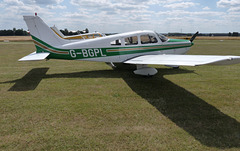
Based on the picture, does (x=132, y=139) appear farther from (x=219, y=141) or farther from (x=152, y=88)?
(x=152, y=88)

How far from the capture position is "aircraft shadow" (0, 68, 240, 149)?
3.42 m

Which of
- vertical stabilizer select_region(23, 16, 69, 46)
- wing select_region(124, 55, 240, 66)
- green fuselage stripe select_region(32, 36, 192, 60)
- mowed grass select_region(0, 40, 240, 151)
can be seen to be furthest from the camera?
green fuselage stripe select_region(32, 36, 192, 60)

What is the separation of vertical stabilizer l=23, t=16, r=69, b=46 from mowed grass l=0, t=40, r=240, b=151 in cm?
220

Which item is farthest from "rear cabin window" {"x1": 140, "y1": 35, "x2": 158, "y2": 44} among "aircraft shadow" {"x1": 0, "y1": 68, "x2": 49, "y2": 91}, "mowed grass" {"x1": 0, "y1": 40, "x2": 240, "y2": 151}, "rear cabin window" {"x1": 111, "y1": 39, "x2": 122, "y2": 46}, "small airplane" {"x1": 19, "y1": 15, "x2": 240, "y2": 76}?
"aircraft shadow" {"x1": 0, "y1": 68, "x2": 49, "y2": 91}

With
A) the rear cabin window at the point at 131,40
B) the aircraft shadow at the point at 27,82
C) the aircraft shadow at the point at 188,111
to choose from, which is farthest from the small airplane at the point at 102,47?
the aircraft shadow at the point at 188,111

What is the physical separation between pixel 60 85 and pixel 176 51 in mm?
6574

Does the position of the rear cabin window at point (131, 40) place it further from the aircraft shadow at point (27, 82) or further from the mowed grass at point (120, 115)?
the aircraft shadow at point (27, 82)

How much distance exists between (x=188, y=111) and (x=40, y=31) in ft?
24.5

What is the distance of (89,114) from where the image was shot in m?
4.38

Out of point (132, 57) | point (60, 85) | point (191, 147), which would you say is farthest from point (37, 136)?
point (132, 57)

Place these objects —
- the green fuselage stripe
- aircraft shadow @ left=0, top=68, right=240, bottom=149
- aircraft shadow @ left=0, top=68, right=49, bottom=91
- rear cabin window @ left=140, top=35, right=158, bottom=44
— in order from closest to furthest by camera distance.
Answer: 1. aircraft shadow @ left=0, top=68, right=240, bottom=149
2. aircraft shadow @ left=0, top=68, right=49, bottom=91
3. the green fuselage stripe
4. rear cabin window @ left=140, top=35, right=158, bottom=44

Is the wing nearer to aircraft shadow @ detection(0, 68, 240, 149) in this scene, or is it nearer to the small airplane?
aircraft shadow @ detection(0, 68, 240, 149)

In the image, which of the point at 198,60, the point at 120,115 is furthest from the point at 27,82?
the point at 198,60

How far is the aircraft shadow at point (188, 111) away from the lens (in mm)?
3422
